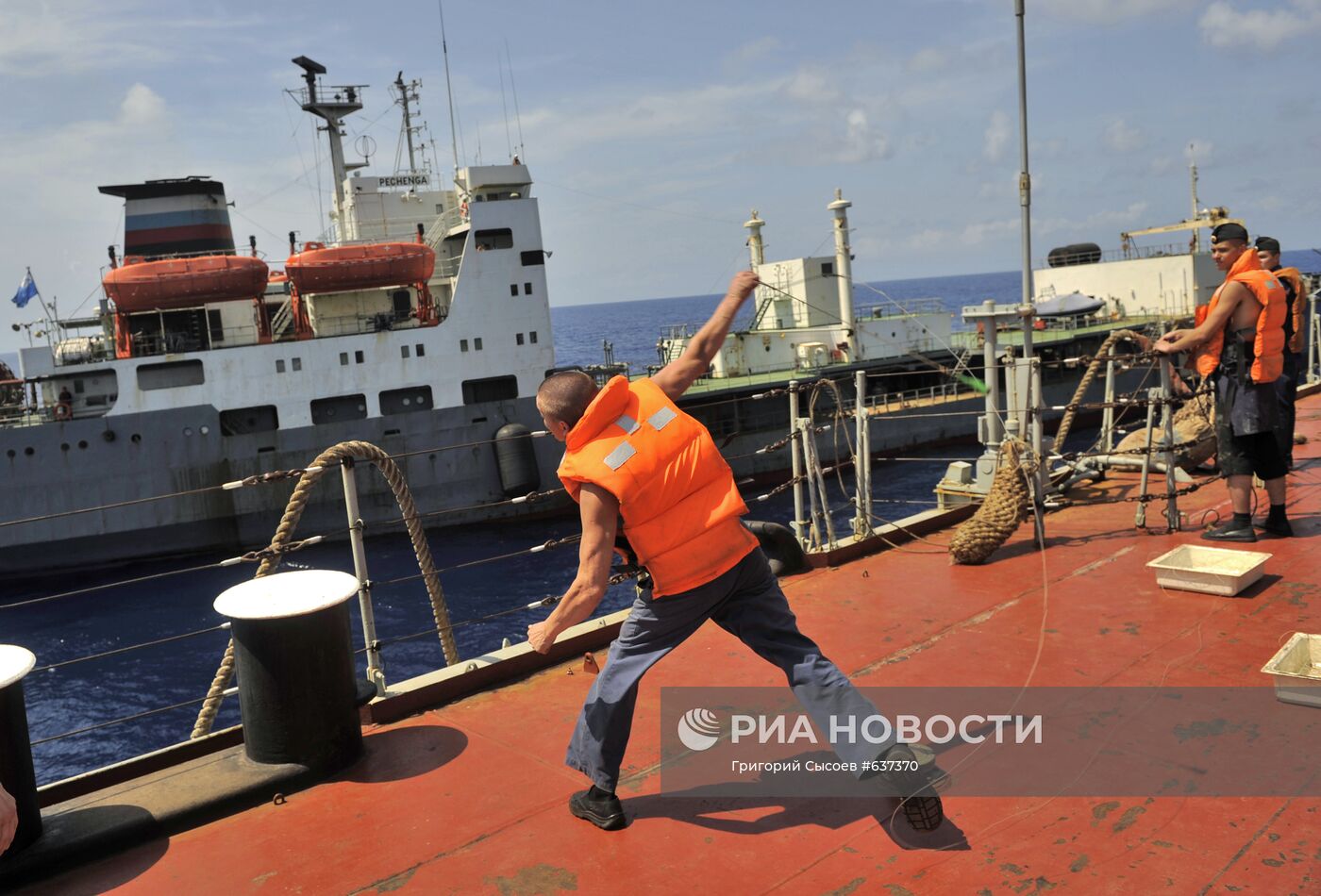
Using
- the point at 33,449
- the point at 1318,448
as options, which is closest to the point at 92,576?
the point at 33,449

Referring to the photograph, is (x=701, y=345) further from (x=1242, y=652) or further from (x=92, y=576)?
(x=92, y=576)

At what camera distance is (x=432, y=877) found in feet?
8.97

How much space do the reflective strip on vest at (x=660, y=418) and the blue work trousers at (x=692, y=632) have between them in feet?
1.63

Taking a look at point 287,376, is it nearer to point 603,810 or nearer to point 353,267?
point 353,267

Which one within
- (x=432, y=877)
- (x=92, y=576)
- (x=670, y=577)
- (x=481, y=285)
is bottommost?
(x=92, y=576)

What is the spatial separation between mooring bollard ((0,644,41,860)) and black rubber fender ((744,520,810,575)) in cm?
381

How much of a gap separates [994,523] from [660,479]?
3.63 m

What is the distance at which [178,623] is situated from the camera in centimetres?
1695

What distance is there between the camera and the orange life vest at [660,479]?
2650mm

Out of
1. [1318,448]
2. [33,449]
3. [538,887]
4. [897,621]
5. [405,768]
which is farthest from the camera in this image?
[33,449]

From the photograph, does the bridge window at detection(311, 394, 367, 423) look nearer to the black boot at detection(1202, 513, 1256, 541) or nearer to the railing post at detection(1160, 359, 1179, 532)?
the railing post at detection(1160, 359, 1179, 532)

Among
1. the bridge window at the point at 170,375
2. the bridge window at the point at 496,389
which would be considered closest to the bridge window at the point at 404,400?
the bridge window at the point at 496,389

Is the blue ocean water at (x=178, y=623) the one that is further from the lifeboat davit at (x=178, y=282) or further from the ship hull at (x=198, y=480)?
the lifeboat davit at (x=178, y=282)

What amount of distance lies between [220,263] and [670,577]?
23.6 m
